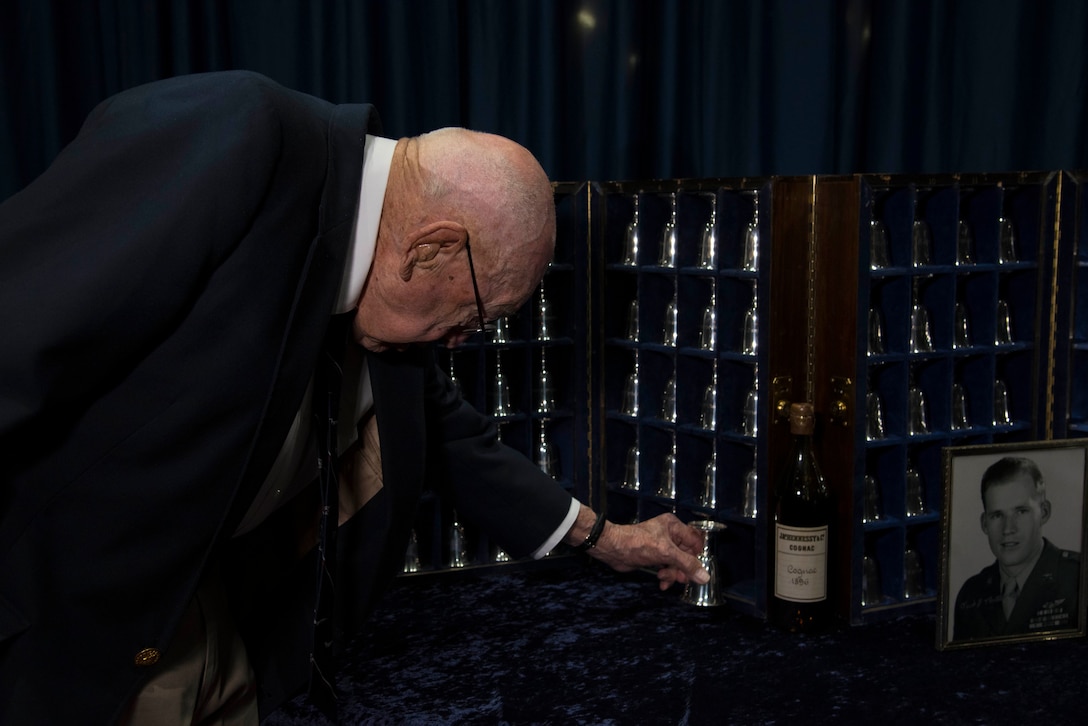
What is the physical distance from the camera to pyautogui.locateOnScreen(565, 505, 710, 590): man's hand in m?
1.41

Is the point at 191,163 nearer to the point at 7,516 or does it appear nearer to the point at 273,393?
the point at 273,393

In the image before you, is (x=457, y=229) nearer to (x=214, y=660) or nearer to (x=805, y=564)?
(x=214, y=660)

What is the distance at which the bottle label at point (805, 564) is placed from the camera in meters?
1.62

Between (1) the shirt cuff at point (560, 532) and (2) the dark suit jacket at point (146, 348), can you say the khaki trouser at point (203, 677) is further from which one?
(1) the shirt cuff at point (560, 532)

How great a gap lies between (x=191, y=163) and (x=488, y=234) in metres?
0.26

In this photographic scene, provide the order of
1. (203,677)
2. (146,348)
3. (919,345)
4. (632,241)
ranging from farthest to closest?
(632,241) < (919,345) < (203,677) < (146,348)

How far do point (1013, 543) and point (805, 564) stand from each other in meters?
0.31

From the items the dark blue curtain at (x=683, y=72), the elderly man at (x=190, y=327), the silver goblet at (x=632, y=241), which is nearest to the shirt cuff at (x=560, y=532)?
the elderly man at (x=190, y=327)

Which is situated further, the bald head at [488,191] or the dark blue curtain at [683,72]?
the dark blue curtain at [683,72]

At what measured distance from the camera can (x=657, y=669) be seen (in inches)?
59.0

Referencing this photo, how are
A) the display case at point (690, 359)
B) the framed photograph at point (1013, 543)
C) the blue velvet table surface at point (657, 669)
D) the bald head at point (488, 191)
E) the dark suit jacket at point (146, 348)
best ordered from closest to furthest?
the dark suit jacket at point (146, 348)
the bald head at point (488, 191)
the blue velvet table surface at point (657, 669)
the framed photograph at point (1013, 543)
the display case at point (690, 359)

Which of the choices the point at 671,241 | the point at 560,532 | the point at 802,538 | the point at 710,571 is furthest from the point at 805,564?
the point at 671,241

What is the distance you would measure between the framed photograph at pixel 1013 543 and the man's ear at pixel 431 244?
36.2 inches

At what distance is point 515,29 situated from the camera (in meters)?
2.18
